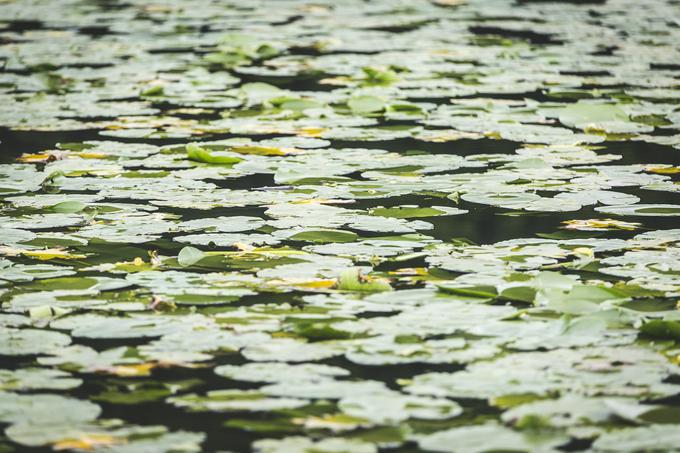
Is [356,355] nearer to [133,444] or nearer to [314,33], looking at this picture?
[133,444]

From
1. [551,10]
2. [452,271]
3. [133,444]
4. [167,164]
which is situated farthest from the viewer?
[551,10]

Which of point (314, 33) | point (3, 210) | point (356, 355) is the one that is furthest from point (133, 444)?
point (314, 33)

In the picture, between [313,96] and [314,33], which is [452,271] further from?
[314,33]

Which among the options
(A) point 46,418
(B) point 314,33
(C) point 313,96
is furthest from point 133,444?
(B) point 314,33

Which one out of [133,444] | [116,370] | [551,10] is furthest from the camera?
[551,10]

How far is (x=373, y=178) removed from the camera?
288cm

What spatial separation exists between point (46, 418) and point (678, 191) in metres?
1.73

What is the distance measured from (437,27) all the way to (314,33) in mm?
671

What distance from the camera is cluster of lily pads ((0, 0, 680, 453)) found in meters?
1.51

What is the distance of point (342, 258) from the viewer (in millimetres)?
2170

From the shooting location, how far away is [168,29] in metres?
6.09

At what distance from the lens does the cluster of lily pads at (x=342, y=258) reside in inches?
59.6

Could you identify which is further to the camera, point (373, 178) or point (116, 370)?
point (373, 178)

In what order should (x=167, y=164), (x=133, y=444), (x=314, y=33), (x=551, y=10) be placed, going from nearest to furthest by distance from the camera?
(x=133, y=444)
(x=167, y=164)
(x=314, y=33)
(x=551, y=10)
